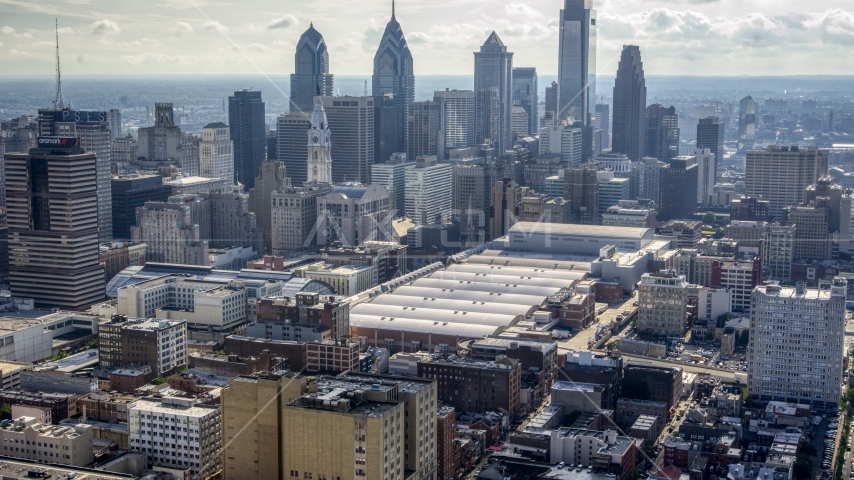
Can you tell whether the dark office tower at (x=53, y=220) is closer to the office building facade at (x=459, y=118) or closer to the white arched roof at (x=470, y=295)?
the white arched roof at (x=470, y=295)

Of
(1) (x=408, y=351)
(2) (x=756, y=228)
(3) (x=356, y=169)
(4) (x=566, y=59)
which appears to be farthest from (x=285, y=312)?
(4) (x=566, y=59)

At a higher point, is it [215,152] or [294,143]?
[294,143]

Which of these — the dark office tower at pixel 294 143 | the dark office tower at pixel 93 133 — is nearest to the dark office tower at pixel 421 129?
the dark office tower at pixel 294 143

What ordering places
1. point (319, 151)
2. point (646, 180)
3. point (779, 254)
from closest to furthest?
point (779, 254), point (319, 151), point (646, 180)

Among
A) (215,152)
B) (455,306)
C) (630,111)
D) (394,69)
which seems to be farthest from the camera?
(394,69)

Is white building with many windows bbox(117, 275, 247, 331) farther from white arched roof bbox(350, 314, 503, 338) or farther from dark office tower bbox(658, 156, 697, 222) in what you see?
dark office tower bbox(658, 156, 697, 222)

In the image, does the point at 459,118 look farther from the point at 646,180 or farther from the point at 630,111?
the point at 646,180

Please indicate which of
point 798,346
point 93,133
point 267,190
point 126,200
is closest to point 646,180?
point 267,190

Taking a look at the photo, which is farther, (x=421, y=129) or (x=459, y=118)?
(x=459, y=118)
